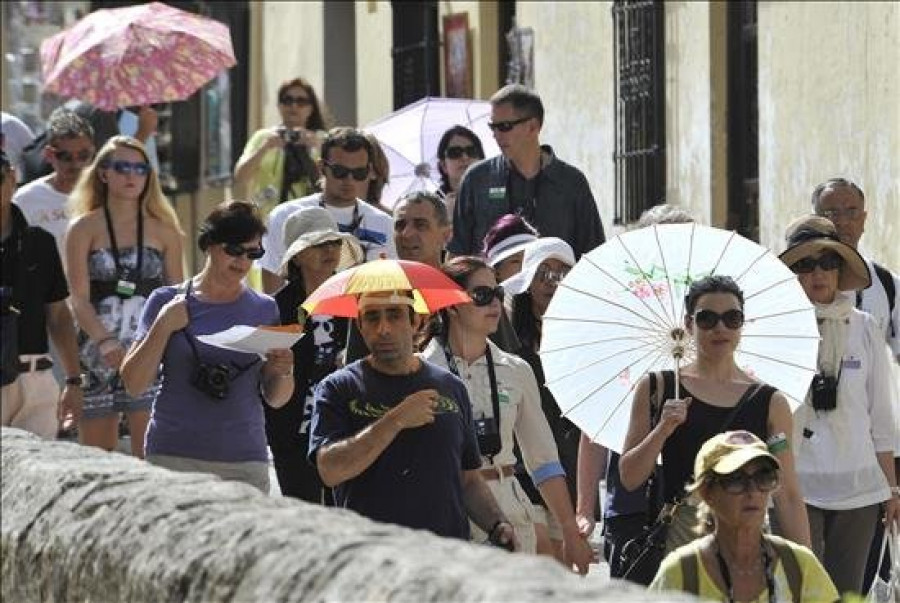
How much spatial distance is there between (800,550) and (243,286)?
3.44m

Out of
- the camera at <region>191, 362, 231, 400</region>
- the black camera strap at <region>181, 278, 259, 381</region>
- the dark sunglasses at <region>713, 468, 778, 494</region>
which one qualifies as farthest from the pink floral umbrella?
the dark sunglasses at <region>713, 468, 778, 494</region>

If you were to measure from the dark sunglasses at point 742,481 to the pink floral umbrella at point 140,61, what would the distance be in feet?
30.9

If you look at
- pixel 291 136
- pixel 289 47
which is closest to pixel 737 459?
pixel 291 136

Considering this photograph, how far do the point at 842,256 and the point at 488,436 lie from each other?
5.73 ft

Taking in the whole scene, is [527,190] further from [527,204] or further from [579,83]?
[579,83]

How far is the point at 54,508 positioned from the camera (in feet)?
21.3

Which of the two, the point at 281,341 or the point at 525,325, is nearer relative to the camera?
the point at 281,341

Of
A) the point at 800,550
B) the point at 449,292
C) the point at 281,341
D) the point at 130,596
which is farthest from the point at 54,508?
the point at 281,341

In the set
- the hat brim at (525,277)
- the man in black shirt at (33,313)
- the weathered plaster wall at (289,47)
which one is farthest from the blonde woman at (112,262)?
the weathered plaster wall at (289,47)

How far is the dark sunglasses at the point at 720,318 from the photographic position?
8586mm

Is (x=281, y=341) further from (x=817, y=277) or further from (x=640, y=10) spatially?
(x=640, y=10)

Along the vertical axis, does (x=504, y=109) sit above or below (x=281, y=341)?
above

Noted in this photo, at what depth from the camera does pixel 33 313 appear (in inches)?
450

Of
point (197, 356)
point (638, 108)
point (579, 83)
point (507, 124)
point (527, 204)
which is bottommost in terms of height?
point (197, 356)
